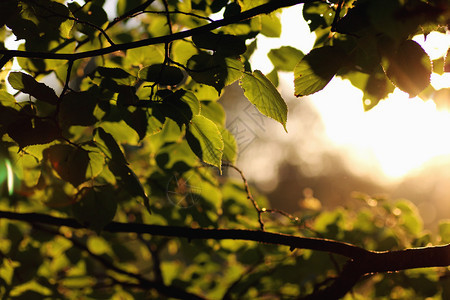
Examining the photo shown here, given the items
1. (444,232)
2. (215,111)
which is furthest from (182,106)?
(444,232)

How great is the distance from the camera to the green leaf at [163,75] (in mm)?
703

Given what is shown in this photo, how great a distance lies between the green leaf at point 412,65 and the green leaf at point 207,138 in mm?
341

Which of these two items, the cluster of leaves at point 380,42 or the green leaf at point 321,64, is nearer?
the cluster of leaves at point 380,42

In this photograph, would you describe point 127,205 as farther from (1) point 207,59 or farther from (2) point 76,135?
(1) point 207,59

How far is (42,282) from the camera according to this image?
1198 mm

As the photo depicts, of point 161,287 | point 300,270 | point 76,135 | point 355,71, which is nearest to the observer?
point 355,71

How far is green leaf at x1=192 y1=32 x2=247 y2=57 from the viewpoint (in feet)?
2.22

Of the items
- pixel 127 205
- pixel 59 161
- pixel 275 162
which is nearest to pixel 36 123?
pixel 59 161

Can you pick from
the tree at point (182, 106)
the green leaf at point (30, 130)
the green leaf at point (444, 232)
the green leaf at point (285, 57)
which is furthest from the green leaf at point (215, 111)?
the green leaf at point (444, 232)

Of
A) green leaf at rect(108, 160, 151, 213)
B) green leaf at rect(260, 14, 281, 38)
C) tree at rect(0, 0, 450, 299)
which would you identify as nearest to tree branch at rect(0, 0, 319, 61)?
tree at rect(0, 0, 450, 299)

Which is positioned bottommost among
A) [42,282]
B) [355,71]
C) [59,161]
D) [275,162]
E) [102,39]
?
[42,282]

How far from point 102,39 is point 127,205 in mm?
1077

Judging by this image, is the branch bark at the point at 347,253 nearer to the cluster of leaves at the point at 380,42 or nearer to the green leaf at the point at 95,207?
the green leaf at the point at 95,207

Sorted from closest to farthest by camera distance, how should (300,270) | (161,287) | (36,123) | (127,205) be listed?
(36,123)
(161,287)
(300,270)
(127,205)
